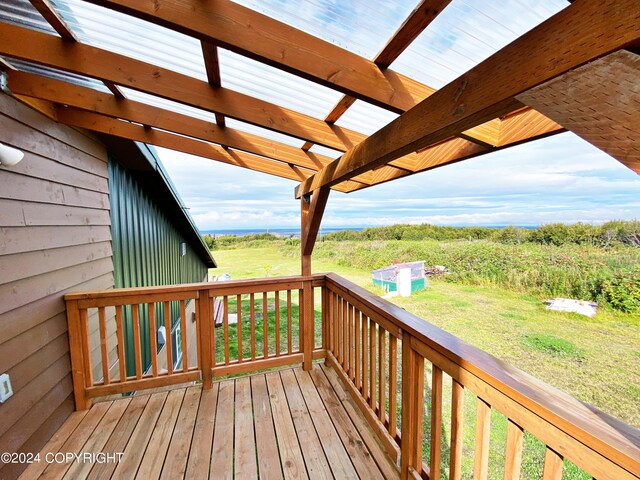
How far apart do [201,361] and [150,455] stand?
0.81 m

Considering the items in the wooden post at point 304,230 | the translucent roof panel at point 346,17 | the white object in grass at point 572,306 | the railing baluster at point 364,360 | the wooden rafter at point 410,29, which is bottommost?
the white object in grass at point 572,306

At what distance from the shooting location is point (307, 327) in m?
2.93

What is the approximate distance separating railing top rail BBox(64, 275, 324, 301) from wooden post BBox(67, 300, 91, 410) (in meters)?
0.11

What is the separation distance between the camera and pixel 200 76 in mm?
1747

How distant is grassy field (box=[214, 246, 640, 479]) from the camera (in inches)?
123

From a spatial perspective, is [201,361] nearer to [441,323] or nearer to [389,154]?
[389,154]

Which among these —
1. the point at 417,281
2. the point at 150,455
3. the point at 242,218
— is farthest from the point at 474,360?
the point at 242,218

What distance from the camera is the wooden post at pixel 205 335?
101 inches

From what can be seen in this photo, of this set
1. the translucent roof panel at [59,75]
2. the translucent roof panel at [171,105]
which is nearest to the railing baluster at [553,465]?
the translucent roof panel at [171,105]

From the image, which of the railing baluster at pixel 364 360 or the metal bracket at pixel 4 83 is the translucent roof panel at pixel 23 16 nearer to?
the metal bracket at pixel 4 83

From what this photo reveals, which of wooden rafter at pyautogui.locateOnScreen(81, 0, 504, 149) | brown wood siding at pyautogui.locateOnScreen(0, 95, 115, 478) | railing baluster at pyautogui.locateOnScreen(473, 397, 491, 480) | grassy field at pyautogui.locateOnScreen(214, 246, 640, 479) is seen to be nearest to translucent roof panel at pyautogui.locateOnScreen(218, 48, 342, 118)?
wooden rafter at pyautogui.locateOnScreen(81, 0, 504, 149)

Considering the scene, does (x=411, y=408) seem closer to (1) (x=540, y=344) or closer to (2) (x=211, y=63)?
(2) (x=211, y=63)

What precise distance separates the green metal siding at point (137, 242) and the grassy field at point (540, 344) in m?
3.66

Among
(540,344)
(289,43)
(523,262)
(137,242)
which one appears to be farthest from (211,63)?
(523,262)
